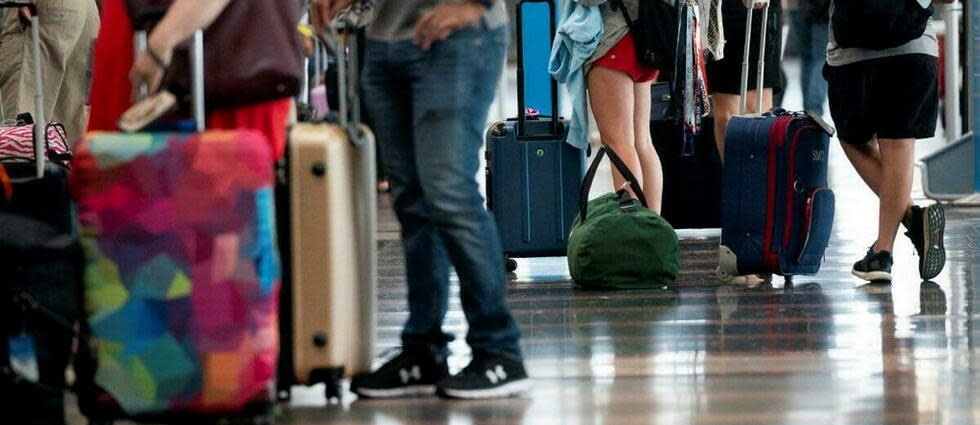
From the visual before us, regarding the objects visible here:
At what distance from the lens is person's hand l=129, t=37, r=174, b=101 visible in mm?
3209

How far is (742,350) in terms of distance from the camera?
4391 millimetres

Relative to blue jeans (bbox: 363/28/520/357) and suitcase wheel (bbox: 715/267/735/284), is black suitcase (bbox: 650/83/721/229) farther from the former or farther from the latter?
blue jeans (bbox: 363/28/520/357)

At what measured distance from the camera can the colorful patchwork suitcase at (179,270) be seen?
10.0 ft

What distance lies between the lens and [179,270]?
3088 millimetres

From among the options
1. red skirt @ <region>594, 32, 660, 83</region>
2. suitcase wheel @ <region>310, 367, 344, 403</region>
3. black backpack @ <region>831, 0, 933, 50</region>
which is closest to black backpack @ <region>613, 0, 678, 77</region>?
red skirt @ <region>594, 32, 660, 83</region>

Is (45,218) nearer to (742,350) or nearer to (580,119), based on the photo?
(742,350)

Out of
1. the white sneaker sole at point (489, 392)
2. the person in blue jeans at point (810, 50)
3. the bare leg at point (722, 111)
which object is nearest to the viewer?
the white sneaker sole at point (489, 392)

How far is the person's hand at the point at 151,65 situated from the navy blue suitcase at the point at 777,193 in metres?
2.88

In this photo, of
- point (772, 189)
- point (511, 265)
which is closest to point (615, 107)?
point (772, 189)

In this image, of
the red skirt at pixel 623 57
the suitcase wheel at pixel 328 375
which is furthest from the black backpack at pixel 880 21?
the suitcase wheel at pixel 328 375

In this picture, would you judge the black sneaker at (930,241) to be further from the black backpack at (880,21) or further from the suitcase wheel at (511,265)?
the suitcase wheel at (511,265)

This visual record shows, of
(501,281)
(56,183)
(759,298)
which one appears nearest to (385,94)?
(501,281)

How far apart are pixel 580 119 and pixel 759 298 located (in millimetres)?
992

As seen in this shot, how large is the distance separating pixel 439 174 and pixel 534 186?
2.67 meters
